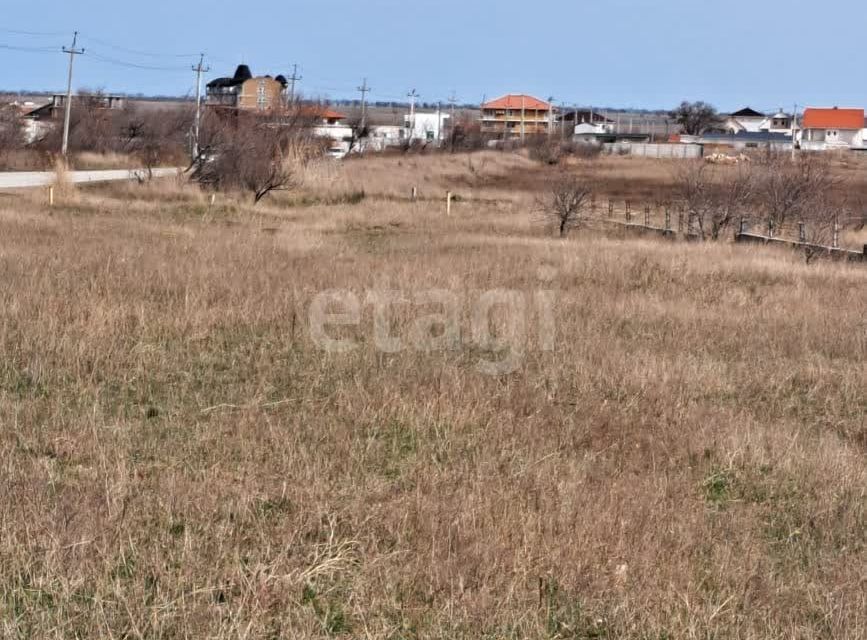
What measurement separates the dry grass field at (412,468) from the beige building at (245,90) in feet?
283

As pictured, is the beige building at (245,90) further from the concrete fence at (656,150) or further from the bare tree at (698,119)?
the bare tree at (698,119)

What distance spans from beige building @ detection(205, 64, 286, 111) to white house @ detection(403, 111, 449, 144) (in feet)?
54.6

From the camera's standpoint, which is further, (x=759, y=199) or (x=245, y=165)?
(x=245, y=165)

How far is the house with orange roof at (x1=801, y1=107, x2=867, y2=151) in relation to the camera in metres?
115

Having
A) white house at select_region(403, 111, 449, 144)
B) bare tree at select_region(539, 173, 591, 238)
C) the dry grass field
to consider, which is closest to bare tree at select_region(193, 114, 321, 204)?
bare tree at select_region(539, 173, 591, 238)

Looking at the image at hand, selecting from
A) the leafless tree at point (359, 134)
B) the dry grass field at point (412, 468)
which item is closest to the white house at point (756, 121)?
the leafless tree at point (359, 134)

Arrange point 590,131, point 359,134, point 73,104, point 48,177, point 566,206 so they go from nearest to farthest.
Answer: point 566,206 < point 48,177 < point 73,104 < point 359,134 < point 590,131

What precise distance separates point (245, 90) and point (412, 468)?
330ft

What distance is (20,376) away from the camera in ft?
25.3

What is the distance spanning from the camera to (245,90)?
102000mm

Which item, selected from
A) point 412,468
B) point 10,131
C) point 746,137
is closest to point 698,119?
Result: point 746,137

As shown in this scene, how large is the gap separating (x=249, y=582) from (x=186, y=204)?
2785 centimetres

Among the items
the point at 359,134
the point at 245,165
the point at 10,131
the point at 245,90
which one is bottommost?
the point at 245,165

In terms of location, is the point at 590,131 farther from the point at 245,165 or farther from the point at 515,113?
the point at 245,165
